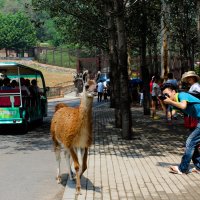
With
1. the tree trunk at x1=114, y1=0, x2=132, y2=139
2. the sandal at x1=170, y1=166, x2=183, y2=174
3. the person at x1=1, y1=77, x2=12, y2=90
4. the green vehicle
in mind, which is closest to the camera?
the sandal at x1=170, y1=166, x2=183, y2=174

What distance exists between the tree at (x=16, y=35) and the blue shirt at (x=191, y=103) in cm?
13216

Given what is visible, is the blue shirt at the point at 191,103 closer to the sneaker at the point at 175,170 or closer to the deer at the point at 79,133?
the sneaker at the point at 175,170

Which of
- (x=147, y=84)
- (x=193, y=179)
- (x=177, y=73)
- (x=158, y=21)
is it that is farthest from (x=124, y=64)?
(x=177, y=73)

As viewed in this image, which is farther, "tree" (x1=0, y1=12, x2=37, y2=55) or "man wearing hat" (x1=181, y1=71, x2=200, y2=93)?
"tree" (x1=0, y1=12, x2=37, y2=55)

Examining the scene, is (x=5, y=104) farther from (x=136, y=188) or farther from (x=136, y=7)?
(x=136, y=188)

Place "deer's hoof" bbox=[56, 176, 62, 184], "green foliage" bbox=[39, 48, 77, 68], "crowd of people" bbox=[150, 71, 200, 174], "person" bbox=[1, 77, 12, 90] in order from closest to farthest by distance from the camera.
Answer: "crowd of people" bbox=[150, 71, 200, 174] < "deer's hoof" bbox=[56, 176, 62, 184] < "person" bbox=[1, 77, 12, 90] < "green foliage" bbox=[39, 48, 77, 68]

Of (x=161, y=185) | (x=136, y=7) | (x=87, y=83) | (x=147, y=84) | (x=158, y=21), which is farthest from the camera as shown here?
(x=158, y=21)

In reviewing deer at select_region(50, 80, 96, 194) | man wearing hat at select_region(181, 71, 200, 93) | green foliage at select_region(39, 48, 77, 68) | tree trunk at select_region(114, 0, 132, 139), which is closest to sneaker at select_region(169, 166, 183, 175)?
man wearing hat at select_region(181, 71, 200, 93)

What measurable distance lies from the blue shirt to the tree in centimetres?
13216

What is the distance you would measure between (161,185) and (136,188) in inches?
17.5

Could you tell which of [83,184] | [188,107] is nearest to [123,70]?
[188,107]

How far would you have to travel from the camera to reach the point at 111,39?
18344mm

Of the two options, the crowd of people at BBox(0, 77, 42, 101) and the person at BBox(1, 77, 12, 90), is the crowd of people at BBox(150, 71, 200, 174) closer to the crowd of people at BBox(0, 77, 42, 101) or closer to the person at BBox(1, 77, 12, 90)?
the crowd of people at BBox(0, 77, 42, 101)

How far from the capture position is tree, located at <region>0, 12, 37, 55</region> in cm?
13838
